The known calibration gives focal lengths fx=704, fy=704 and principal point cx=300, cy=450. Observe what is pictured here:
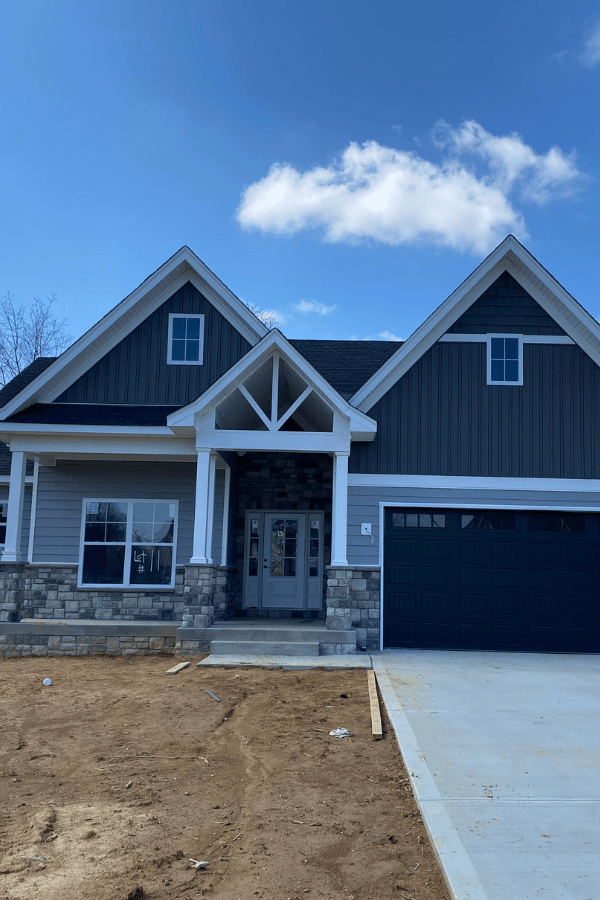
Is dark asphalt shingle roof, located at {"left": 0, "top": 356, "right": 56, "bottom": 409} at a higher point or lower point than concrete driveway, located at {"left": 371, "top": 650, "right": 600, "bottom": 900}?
higher

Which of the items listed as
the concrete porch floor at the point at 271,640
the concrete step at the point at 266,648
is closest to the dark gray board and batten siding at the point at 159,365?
the concrete porch floor at the point at 271,640

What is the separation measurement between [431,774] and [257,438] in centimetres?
710

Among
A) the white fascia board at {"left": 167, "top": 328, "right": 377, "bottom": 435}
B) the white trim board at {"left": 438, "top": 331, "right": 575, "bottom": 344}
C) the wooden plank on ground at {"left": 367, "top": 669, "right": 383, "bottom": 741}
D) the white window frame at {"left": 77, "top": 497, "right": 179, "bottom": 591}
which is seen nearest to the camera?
the wooden plank on ground at {"left": 367, "top": 669, "right": 383, "bottom": 741}

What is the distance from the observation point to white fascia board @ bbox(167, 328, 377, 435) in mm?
11281

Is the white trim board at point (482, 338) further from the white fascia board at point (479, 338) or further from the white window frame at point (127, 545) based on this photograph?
the white window frame at point (127, 545)

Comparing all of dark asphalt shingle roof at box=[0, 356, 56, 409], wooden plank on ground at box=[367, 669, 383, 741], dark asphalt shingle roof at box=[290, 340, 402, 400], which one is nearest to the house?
dark asphalt shingle roof at box=[0, 356, 56, 409]

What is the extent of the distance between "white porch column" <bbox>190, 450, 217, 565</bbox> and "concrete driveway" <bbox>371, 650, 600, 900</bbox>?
3.48 metres

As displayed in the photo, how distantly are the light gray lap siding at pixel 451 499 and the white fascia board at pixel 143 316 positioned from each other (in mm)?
3709

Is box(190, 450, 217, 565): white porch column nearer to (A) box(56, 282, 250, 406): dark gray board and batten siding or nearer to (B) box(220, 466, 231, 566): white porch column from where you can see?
(B) box(220, 466, 231, 566): white porch column

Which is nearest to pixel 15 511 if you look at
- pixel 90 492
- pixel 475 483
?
pixel 90 492

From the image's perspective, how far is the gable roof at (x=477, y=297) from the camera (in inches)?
477

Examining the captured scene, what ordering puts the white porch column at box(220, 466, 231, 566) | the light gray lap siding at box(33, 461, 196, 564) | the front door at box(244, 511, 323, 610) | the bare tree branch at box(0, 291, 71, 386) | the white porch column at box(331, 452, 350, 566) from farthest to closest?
the bare tree branch at box(0, 291, 71, 386), the front door at box(244, 511, 323, 610), the light gray lap siding at box(33, 461, 196, 564), the white porch column at box(220, 466, 231, 566), the white porch column at box(331, 452, 350, 566)

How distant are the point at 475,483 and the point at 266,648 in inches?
177

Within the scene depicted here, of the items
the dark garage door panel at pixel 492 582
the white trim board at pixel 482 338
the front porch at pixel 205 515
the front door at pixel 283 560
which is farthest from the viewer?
the front door at pixel 283 560
